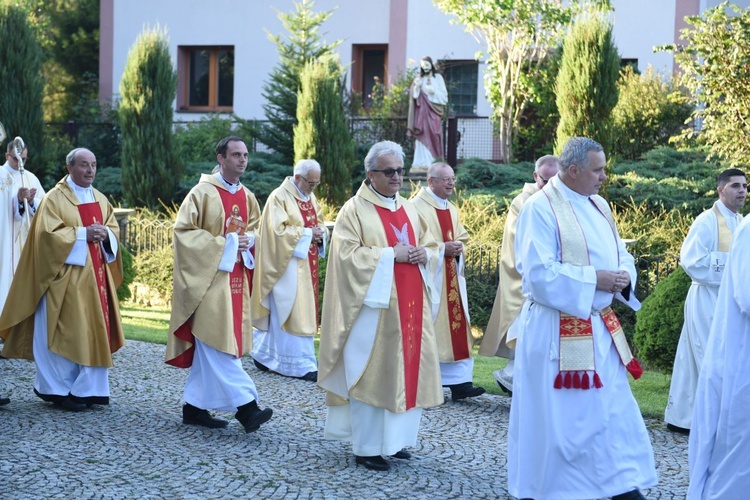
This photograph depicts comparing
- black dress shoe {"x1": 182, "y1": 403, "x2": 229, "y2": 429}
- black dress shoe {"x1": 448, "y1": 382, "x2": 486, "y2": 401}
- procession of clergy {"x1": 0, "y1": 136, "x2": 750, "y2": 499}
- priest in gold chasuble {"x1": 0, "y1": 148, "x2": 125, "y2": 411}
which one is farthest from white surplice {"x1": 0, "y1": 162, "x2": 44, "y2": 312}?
black dress shoe {"x1": 448, "y1": 382, "x2": 486, "y2": 401}

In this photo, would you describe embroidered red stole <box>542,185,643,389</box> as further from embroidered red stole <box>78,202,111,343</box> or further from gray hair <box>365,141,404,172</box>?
embroidered red stole <box>78,202,111,343</box>

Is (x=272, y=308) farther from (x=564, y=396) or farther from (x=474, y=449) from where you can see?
(x=564, y=396)

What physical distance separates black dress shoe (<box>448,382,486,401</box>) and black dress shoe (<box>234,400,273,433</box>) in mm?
2075

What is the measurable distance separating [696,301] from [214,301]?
3.44 m

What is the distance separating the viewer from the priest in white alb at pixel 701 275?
304 inches

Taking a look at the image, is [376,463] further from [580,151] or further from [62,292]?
[62,292]

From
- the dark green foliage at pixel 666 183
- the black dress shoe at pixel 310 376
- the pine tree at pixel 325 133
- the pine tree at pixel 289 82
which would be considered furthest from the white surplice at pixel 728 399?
the pine tree at pixel 289 82

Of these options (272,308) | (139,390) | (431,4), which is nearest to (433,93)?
(431,4)

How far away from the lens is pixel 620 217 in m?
14.6

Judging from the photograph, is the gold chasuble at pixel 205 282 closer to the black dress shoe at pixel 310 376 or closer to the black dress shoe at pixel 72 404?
the black dress shoe at pixel 72 404

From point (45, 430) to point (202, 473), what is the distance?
5.15ft

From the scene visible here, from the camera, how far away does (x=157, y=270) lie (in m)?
15.9

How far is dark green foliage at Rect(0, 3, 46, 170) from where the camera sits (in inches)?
725

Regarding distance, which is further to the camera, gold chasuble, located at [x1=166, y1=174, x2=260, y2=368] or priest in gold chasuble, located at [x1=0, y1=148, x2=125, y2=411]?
priest in gold chasuble, located at [x1=0, y1=148, x2=125, y2=411]
